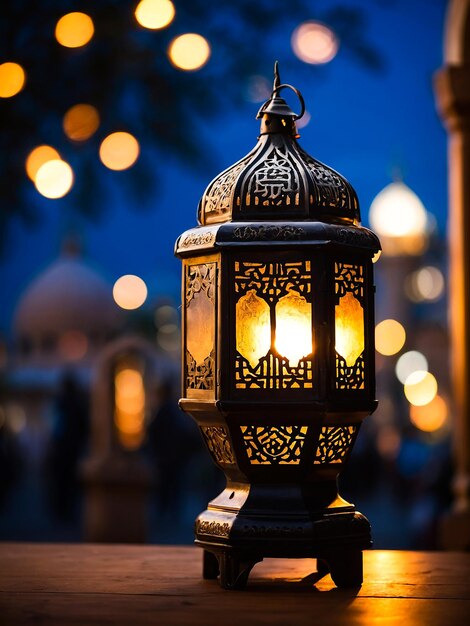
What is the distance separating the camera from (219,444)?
3.29 m

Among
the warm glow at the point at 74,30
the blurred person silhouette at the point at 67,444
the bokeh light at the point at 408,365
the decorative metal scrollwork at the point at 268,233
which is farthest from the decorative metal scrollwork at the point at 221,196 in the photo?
the bokeh light at the point at 408,365

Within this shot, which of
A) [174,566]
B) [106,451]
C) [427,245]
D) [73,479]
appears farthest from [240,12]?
[427,245]

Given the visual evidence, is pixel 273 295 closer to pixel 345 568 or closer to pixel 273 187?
pixel 273 187

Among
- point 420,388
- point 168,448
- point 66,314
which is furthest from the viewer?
point 66,314

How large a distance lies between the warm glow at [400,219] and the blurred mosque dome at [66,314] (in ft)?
38.2

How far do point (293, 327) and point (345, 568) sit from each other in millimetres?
632

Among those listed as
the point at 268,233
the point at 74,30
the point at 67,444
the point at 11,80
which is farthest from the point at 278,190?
the point at 67,444

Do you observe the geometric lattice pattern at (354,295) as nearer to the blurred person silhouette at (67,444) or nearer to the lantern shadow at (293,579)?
the lantern shadow at (293,579)

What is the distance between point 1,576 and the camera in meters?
3.31

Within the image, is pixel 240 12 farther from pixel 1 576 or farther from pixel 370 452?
pixel 1 576

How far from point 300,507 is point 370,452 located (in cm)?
1403

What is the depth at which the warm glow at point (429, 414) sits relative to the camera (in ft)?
154

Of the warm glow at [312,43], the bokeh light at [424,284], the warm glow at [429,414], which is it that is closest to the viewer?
the warm glow at [312,43]

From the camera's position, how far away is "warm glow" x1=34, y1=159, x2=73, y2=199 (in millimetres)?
8312
